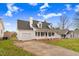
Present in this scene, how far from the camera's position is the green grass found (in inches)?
138

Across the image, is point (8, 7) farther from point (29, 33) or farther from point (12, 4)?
point (29, 33)

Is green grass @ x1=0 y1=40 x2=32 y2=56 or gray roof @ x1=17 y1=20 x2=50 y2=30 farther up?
gray roof @ x1=17 y1=20 x2=50 y2=30

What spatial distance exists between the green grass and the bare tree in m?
0.41

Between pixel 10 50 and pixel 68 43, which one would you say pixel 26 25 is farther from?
pixel 68 43

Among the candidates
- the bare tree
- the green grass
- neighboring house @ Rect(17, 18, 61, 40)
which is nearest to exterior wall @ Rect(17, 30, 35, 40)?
neighboring house @ Rect(17, 18, 61, 40)

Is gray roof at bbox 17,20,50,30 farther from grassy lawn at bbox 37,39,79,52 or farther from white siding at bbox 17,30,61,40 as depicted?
grassy lawn at bbox 37,39,79,52

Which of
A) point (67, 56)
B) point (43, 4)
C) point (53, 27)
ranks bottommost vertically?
point (67, 56)

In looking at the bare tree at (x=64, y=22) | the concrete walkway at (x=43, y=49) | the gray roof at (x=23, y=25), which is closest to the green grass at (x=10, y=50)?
the concrete walkway at (x=43, y=49)

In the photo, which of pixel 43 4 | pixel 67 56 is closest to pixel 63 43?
pixel 67 56

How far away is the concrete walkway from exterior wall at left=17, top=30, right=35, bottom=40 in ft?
0.16

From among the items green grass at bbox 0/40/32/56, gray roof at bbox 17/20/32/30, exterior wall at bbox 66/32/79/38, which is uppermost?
gray roof at bbox 17/20/32/30

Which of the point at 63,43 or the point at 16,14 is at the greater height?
the point at 16,14

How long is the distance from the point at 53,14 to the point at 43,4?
14 cm

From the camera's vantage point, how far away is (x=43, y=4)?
11.5 ft
